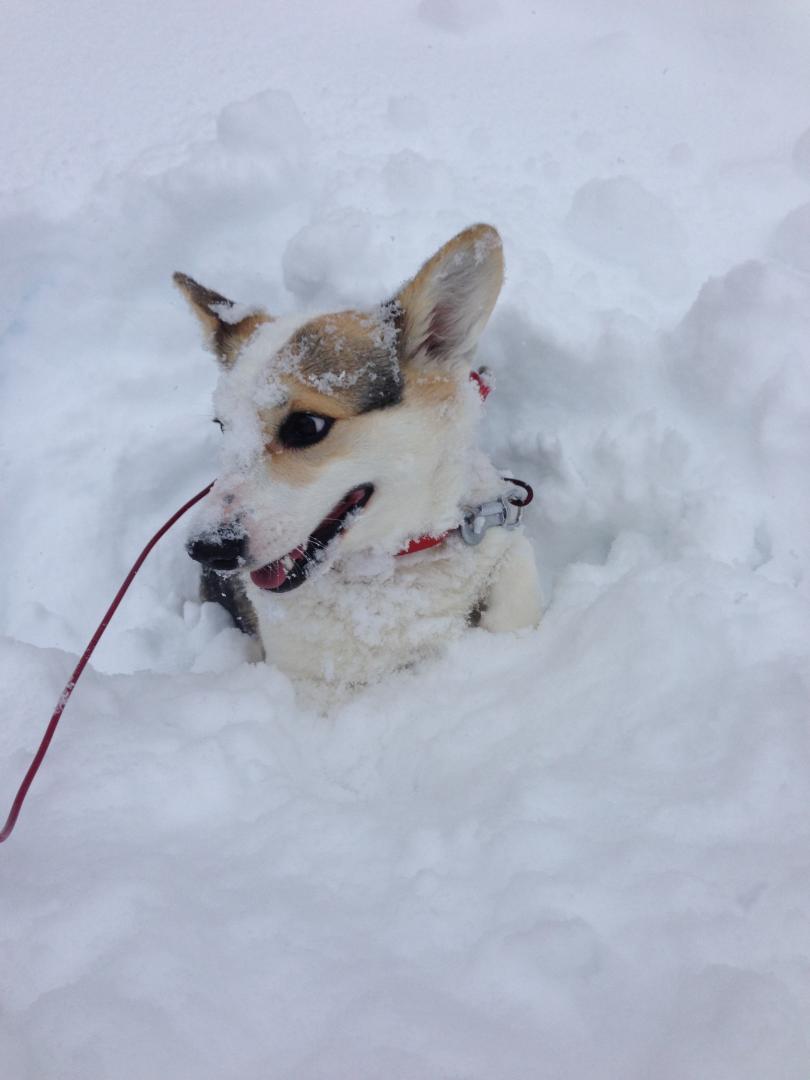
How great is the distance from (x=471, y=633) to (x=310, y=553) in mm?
637

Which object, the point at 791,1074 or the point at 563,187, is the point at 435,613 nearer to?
the point at 791,1074

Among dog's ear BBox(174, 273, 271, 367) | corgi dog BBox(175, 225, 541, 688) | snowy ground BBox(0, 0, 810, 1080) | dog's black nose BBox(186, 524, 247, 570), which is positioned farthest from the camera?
dog's ear BBox(174, 273, 271, 367)

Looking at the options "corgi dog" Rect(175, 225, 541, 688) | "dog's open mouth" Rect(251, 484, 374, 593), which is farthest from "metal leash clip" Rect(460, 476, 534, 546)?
"dog's open mouth" Rect(251, 484, 374, 593)

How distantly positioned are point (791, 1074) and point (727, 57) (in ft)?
14.4

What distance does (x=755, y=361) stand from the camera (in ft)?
7.98

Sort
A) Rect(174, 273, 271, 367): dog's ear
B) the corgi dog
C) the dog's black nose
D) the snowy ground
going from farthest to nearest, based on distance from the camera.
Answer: Rect(174, 273, 271, 367): dog's ear
the corgi dog
the dog's black nose
the snowy ground

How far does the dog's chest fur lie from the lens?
1961 mm

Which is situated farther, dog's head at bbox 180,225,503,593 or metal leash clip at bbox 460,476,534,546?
metal leash clip at bbox 460,476,534,546

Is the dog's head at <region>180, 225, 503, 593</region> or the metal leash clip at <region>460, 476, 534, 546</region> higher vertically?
the dog's head at <region>180, 225, 503, 593</region>

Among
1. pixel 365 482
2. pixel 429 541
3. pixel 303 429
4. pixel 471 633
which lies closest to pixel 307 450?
pixel 303 429

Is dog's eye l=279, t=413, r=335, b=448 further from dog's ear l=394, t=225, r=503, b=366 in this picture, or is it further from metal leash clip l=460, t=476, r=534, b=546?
metal leash clip l=460, t=476, r=534, b=546

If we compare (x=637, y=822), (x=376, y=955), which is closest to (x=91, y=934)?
(x=376, y=955)

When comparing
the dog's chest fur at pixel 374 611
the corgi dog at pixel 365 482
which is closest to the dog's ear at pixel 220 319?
the corgi dog at pixel 365 482

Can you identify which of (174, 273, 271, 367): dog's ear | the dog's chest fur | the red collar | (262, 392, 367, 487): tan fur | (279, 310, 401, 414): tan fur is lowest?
the dog's chest fur
